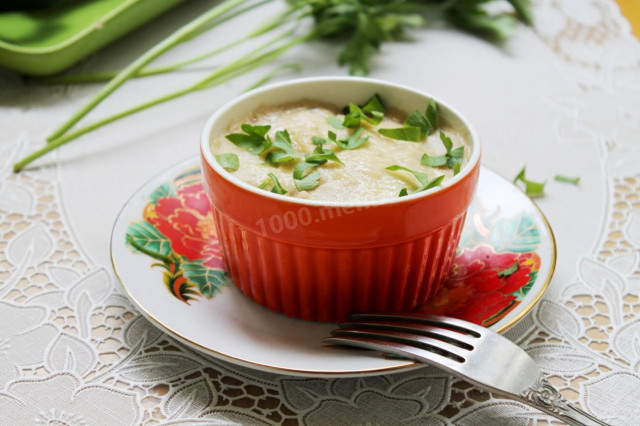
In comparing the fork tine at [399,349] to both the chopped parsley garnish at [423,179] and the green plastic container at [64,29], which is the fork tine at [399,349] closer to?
the chopped parsley garnish at [423,179]

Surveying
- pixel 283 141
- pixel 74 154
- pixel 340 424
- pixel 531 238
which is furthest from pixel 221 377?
pixel 74 154

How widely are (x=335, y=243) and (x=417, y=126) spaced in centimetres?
38

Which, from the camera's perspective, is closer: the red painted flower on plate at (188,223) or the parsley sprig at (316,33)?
the red painted flower on plate at (188,223)

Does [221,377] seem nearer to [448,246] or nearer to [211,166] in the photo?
[211,166]

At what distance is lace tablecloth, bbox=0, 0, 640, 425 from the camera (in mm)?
1092

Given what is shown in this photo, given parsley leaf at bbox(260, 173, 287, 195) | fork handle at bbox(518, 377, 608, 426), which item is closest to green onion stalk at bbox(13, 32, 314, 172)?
parsley leaf at bbox(260, 173, 287, 195)

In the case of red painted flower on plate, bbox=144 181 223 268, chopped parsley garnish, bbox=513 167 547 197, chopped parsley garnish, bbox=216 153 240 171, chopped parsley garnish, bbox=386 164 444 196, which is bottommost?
chopped parsley garnish, bbox=513 167 547 197

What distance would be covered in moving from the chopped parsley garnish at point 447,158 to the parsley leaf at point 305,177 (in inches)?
8.6

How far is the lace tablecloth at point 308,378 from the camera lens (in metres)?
1.09

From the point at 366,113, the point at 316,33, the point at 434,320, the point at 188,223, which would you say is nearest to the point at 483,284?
the point at 434,320

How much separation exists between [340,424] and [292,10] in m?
1.64

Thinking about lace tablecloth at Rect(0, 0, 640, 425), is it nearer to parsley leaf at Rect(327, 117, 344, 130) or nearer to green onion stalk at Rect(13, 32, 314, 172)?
green onion stalk at Rect(13, 32, 314, 172)

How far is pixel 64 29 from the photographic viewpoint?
2.30 metres

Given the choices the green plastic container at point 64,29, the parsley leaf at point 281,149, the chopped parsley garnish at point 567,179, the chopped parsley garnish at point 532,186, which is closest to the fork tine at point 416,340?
the parsley leaf at point 281,149
